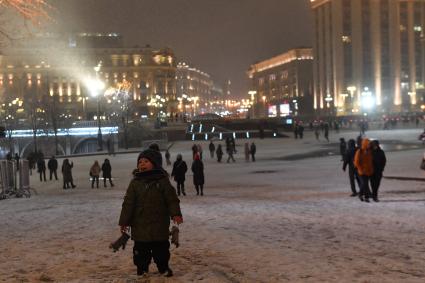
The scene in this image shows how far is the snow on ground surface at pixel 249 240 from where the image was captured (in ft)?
23.6

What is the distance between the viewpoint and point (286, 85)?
163m

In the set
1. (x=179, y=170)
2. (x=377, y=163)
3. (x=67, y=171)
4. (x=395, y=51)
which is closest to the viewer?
(x=377, y=163)

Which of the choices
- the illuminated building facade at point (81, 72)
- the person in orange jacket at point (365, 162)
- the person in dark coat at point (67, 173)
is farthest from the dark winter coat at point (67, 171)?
the illuminated building facade at point (81, 72)

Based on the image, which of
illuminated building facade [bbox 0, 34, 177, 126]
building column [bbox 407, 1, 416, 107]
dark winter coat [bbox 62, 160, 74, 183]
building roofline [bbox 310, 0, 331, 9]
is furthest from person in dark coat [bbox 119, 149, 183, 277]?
building roofline [bbox 310, 0, 331, 9]

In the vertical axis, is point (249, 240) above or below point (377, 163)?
below

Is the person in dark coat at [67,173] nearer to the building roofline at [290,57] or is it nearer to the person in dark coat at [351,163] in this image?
the person in dark coat at [351,163]

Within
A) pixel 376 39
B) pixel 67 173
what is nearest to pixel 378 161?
pixel 67 173

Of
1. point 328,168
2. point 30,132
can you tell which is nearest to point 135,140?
point 30,132

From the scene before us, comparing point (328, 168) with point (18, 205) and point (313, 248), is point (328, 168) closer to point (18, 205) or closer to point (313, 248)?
point (18, 205)

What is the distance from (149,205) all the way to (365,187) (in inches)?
372

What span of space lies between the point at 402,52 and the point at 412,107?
1237cm

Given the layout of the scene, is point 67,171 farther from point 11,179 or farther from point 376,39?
point 376,39

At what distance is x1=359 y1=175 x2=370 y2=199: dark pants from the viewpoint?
14.4 m

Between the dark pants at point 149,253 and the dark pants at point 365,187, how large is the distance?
8848 millimetres
